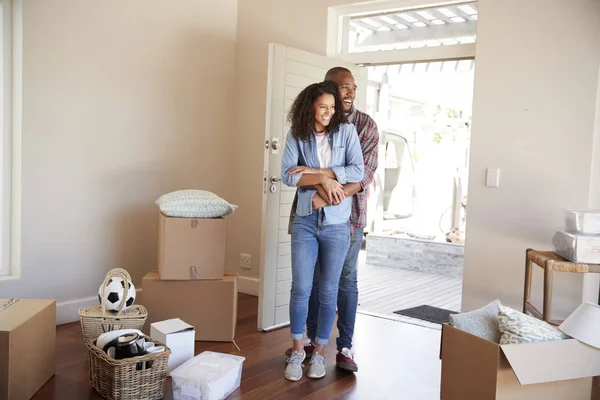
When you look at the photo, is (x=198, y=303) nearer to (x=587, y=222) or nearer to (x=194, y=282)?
(x=194, y=282)

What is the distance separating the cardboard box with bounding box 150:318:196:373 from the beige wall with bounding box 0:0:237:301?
1.15 metres

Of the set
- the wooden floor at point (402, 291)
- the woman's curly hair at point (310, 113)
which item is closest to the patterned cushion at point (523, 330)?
the woman's curly hair at point (310, 113)

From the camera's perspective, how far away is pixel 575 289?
338 cm

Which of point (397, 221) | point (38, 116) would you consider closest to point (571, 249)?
point (38, 116)

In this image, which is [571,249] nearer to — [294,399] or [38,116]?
[294,399]

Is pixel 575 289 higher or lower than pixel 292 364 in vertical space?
higher

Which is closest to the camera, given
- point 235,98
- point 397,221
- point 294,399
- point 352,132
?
point 294,399

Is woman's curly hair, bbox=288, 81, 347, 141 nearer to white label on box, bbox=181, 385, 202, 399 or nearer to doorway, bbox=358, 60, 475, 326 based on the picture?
white label on box, bbox=181, 385, 202, 399

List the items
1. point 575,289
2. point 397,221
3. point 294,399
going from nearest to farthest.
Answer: point 294,399
point 575,289
point 397,221

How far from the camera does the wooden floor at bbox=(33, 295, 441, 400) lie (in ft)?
8.85

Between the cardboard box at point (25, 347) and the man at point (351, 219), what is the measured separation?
50.9 inches

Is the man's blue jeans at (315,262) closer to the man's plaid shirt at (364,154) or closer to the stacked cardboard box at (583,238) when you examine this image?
the man's plaid shirt at (364,154)

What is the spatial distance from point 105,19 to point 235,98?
133cm

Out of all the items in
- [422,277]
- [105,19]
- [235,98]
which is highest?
[105,19]
